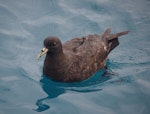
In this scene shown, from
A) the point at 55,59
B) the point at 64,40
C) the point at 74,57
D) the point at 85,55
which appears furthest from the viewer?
the point at 64,40

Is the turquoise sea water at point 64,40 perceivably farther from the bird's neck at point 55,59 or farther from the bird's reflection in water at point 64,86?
the bird's neck at point 55,59

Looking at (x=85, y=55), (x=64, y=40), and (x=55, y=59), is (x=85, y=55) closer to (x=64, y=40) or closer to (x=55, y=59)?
(x=55, y=59)

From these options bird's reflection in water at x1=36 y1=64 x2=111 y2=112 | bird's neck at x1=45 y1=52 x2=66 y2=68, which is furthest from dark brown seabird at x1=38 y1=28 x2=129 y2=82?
bird's reflection in water at x1=36 y1=64 x2=111 y2=112

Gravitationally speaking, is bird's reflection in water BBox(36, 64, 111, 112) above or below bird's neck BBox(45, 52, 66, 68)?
below

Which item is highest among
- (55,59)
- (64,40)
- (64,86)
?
(64,40)

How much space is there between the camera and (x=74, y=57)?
8.79 metres

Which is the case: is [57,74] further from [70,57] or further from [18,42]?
[18,42]

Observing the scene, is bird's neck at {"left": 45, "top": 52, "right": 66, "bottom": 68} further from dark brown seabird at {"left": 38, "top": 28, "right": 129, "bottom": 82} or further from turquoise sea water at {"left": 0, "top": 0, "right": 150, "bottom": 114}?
turquoise sea water at {"left": 0, "top": 0, "right": 150, "bottom": 114}

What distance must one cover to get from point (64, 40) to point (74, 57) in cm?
178

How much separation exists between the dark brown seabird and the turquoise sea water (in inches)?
7.9

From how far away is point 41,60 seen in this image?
966cm

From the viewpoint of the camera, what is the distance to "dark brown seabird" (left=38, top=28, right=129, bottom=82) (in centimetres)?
845

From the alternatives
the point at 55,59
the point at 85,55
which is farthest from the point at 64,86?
the point at 85,55

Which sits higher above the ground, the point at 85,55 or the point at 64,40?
the point at 64,40
